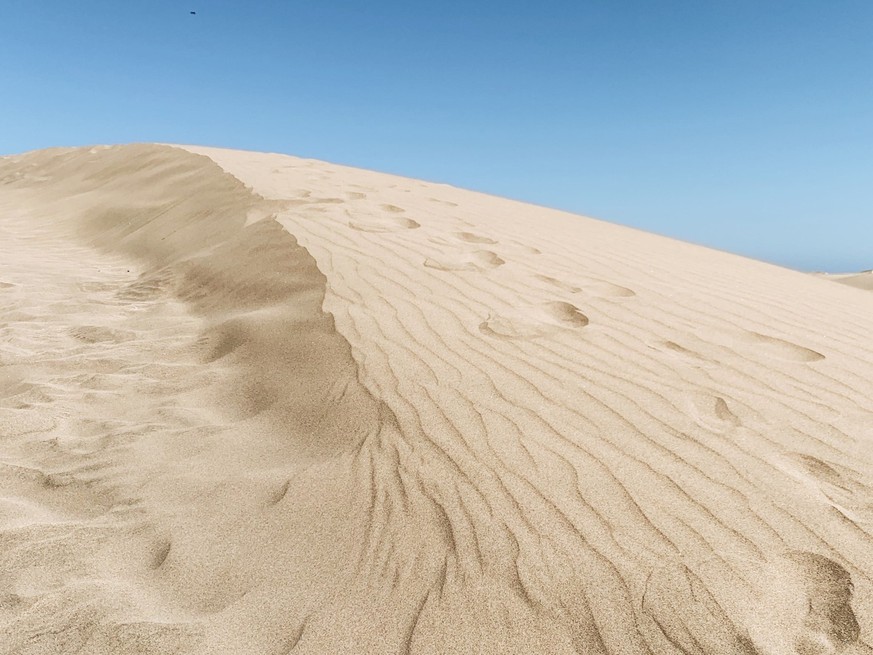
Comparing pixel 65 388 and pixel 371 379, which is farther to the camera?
pixel 65 388

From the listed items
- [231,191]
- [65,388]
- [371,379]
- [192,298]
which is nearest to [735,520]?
[371,379]

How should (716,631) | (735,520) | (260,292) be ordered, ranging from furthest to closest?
(260,292), (735,520), (716,631)

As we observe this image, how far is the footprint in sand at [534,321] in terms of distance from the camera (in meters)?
2.94

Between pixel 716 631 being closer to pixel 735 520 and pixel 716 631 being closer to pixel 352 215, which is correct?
pixel 735 520

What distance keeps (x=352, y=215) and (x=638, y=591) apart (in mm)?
4509

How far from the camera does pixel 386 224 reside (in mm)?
5164

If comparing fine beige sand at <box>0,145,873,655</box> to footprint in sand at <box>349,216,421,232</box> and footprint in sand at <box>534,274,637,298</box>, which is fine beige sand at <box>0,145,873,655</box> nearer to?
footprint in sand at <box>534,274,637,298</box>

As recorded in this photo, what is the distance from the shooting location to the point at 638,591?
55.9 inches

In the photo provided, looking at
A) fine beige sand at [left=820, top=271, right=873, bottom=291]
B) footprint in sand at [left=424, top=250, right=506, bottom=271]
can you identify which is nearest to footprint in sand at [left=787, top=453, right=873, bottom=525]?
footprint in sand at [left=424, top=250, right=506, bottom=271]

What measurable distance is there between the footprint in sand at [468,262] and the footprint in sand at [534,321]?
78 centimetres

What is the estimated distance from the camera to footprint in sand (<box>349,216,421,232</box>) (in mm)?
4945

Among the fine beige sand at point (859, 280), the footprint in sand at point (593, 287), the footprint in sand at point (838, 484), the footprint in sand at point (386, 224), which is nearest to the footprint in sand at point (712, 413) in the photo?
the footprint in sand at point (838, 484)

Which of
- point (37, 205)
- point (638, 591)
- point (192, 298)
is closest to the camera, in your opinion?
point (638, 591)

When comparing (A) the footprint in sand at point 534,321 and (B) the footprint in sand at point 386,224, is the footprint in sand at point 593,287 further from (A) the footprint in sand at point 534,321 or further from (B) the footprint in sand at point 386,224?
(B) the footprint in sand at point 386,224
